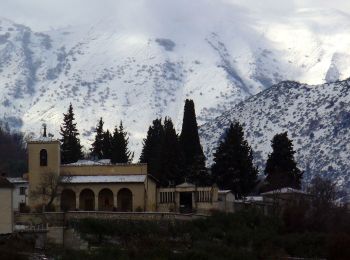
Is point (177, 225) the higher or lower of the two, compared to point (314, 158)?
lower

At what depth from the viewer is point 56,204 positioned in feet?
298

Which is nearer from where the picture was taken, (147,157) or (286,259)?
(286,259)

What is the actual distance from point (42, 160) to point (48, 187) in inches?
109

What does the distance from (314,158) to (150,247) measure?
3187 inches

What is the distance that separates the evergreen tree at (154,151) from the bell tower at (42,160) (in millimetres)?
9551

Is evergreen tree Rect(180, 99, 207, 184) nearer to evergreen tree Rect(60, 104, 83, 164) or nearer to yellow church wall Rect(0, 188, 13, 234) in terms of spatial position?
evergreen tree Rect(60, 104, 83, 164)

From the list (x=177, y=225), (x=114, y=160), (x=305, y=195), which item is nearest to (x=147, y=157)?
(x=114, y=160)

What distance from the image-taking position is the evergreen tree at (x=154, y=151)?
101188 mm

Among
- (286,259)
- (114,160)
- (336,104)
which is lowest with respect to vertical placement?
(286,259)

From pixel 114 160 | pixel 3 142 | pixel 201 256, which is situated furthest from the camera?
pixel 3 142

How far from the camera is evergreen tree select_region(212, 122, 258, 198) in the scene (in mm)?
99562

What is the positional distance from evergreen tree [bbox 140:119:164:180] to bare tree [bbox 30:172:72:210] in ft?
33.8

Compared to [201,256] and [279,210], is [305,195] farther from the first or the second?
[201,256]

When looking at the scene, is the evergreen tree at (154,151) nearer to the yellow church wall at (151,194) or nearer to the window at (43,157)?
the yellow church wall at (151,194)
